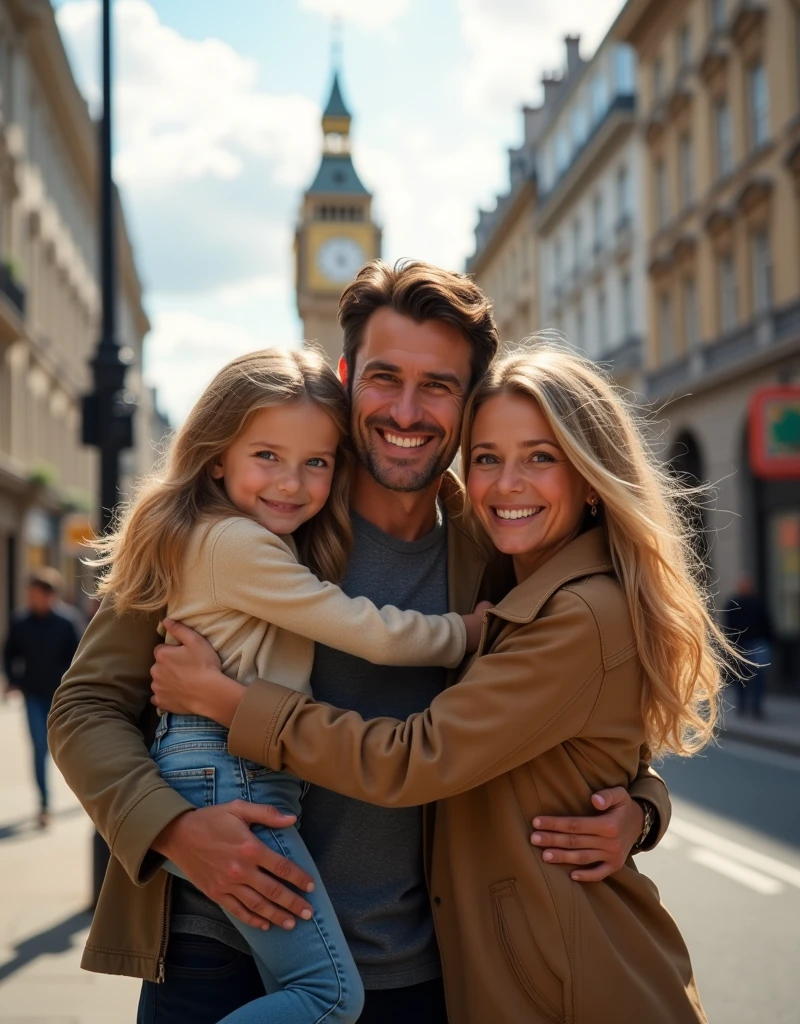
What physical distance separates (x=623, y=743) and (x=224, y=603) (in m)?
0.90

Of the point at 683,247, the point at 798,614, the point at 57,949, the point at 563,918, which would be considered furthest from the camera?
the point at 683,247

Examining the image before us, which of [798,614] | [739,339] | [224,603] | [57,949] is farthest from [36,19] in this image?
[224,603]

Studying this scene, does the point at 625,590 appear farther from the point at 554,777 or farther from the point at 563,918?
the point at 563,918

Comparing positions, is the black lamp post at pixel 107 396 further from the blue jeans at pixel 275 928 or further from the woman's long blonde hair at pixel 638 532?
the woman's long blonde hair at pixel 638 532

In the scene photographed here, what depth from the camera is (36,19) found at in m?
28.3

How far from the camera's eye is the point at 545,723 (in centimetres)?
239

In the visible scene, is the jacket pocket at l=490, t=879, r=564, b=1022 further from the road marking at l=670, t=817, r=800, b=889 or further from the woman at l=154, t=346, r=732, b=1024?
the road marking at l=670, t=817, r=800, b=889

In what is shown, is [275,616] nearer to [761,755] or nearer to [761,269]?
[761,755]

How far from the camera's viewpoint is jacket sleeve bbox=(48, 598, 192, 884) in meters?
2.44

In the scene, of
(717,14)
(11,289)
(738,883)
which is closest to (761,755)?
(738,883)

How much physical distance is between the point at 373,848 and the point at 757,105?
23001 millimetres

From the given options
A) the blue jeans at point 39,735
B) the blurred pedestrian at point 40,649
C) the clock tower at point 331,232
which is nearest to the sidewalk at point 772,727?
the blurred pedestrian at point 40,649

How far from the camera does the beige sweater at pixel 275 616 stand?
2.62 m

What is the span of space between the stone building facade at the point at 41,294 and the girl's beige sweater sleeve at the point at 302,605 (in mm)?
20264
